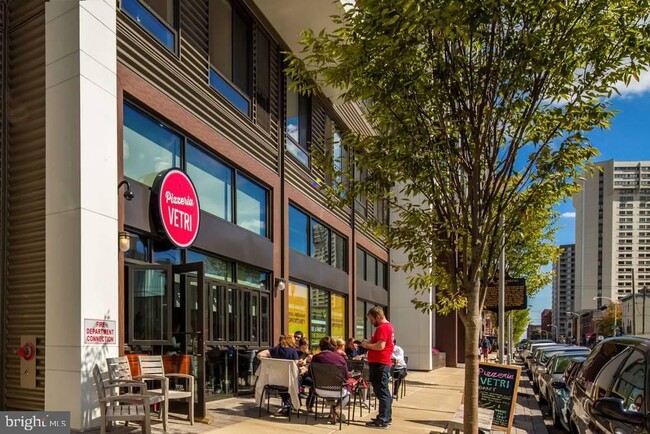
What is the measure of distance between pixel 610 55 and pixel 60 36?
22.4ft

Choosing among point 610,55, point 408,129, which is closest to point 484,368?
point 408,129

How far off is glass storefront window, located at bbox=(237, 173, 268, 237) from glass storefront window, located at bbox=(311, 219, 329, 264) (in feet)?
13.0

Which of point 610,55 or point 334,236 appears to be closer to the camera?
point 610,55

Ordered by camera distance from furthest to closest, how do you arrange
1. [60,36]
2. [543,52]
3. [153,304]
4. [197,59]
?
[197,59], [153,304], [60,36], [543,52]

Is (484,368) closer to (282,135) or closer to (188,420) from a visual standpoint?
(188,420)

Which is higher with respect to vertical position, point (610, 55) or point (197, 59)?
point (197, 59)

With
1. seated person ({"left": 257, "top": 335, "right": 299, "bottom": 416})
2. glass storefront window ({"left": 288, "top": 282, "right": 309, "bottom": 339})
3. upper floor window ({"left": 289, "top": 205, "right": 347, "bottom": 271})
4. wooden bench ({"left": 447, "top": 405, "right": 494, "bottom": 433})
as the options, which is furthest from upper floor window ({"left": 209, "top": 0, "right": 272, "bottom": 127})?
wooden bench ({"left": 447, "top": 405, "right": 494, "bottom": 433})

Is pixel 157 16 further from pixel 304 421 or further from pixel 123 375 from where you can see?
pixel 304 421

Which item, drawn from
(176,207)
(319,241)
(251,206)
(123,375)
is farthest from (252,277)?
(123,375)

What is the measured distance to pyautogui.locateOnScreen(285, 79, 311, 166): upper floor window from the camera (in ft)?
53.4

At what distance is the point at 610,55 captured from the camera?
566cm

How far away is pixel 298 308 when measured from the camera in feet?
54.6

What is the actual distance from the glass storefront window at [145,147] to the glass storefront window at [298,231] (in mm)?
6109

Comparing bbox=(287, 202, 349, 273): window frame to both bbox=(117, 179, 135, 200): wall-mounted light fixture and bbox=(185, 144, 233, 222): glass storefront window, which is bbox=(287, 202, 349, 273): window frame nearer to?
bbox=(185, 144, 233, 222): glass storefront window
